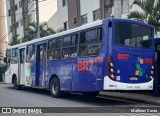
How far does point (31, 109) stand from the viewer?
451 inches

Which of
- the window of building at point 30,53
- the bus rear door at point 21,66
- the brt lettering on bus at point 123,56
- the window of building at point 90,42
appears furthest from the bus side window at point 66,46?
the bus rear door at point 21,66

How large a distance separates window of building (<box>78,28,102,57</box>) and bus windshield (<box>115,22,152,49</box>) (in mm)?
707

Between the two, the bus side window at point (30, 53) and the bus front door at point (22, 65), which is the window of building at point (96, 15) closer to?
the bus front door at point (22, 65)

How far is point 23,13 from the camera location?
47656mm

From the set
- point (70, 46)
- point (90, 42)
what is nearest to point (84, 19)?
point (70, 46)

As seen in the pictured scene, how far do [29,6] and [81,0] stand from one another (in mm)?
16128

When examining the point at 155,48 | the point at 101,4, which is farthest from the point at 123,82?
the point at 101,4

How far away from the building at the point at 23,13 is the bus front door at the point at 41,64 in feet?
85.6

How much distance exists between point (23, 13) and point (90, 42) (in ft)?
120

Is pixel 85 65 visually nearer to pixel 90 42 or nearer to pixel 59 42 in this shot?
pixel 90 42

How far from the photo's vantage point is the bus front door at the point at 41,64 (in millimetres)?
16880

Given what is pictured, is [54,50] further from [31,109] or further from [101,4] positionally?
[101,4]

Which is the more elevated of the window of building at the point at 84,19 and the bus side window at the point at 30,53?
the window of building at the point at 84,19

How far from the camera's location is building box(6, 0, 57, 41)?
4397 cm
